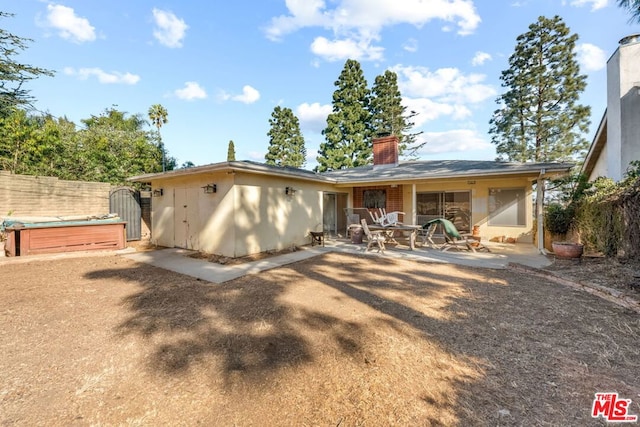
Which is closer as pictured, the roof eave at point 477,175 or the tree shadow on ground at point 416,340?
the tree shadow on ground at point 416,340

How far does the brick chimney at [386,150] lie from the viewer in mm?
12984

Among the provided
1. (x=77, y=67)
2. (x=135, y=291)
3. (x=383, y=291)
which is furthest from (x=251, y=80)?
(x=383, y=291)

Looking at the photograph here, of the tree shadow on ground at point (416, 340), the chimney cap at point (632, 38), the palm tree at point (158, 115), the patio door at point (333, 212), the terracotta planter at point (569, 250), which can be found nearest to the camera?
the tree shadow on ground at point (416, 340)

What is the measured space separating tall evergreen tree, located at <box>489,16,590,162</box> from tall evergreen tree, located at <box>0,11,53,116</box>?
27.0 metres

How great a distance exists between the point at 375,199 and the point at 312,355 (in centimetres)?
1010

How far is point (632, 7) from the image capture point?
14.9ft

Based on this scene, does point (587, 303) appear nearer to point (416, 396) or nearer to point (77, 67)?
point (416, 396)

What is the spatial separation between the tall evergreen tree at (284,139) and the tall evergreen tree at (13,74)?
1983 centimetres

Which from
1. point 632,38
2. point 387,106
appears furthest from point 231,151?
point 632,38

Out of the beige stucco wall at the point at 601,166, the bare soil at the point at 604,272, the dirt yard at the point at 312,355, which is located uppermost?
the beige stucco wall at the point at 601,166

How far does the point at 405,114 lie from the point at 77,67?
2451 centimetres

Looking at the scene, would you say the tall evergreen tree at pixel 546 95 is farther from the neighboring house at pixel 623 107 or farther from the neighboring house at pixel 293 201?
the neighboring house at pixel 293 201

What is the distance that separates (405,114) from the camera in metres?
26.4

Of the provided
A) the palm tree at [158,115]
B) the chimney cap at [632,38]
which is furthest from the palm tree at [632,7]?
the palm tree at [158,115]
